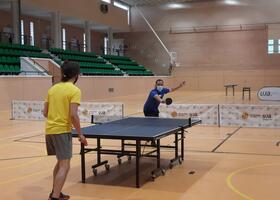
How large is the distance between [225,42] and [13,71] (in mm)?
21044

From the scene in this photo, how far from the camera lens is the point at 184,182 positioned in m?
5.46

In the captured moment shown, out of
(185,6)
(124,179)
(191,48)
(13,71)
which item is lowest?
(124,179)

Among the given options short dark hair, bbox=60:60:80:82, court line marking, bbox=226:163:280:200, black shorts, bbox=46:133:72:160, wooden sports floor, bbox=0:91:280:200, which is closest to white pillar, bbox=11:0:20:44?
wooden sports floor, bbox=0:91:280:200

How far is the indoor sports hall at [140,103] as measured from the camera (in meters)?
5.04

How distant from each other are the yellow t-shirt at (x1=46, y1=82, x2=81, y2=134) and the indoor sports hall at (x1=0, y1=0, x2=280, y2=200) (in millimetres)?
11

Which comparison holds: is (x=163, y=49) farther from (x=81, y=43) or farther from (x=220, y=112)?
(x=220, y=112)

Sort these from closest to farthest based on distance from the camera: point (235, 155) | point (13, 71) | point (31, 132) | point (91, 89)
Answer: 1. point (235, 155)
2. point (31, 132)
3. point (13, 71)
4. point (91, 89)

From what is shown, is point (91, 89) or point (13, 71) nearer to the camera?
point (13, 71)

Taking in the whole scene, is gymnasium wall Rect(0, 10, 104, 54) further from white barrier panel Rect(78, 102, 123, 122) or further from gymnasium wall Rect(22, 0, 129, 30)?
white barrier panel Rect(78, 102, 123, 122)

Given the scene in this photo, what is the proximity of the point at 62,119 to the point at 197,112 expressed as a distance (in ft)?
24.8

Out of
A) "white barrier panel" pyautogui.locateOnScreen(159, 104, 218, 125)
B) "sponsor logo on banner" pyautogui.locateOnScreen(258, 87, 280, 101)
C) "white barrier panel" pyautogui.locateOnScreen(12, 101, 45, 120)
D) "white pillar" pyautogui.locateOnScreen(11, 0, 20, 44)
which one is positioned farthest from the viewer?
"white pillar" pyautogui.locateOnScreen(11, 0, 20, 44)

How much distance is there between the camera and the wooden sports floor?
4898 millimetres

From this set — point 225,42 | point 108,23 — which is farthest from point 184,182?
point 225,42

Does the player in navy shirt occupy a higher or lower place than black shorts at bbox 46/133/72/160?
higher
